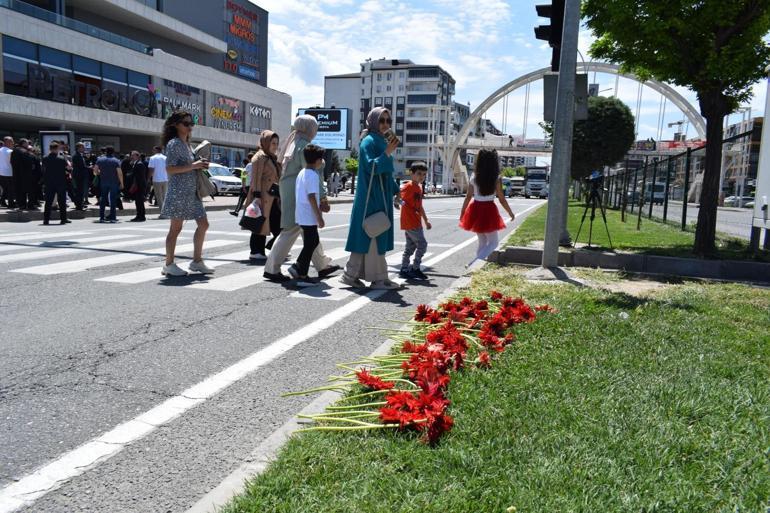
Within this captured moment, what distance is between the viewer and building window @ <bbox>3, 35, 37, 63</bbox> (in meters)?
33.4

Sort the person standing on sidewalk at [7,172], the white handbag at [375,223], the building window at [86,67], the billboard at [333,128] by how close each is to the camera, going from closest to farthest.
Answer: the white handbag at [375,223] < the person standing on sidewalk at [7,172] < the building window at [86,67] < the billboard at [333,128]

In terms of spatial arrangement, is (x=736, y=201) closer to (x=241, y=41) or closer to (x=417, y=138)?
(x=241, y=41)

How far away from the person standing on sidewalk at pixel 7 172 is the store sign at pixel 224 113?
39.9 meters

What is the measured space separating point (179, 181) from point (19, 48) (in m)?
33.3

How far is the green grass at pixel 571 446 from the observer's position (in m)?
2.30

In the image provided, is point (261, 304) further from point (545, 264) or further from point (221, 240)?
point (221, 240)

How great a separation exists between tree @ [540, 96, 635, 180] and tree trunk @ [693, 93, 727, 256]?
1322 inches

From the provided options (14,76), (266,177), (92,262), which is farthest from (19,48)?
(266,177)

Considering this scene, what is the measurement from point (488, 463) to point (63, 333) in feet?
12.1

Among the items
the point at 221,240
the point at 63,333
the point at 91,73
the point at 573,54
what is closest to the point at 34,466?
the point at 63,333

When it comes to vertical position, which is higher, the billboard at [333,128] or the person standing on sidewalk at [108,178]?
the billboard at [333,128]

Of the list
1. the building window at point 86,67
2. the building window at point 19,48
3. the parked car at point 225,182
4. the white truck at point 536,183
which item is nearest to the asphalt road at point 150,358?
the parked car at point 225,182

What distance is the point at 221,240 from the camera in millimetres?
12117

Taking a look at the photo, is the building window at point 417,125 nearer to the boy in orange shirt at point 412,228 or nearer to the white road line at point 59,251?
the white road line at point 59,251
